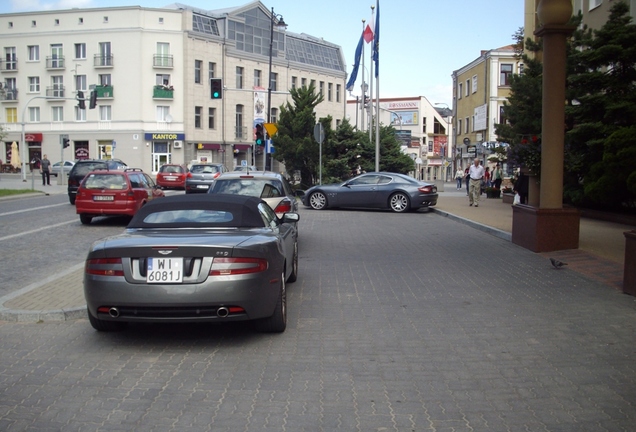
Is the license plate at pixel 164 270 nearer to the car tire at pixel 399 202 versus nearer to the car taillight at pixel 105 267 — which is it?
the car taillight at pixel 105 267

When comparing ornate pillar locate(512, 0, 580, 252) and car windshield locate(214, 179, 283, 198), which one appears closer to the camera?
ornate pillar locate(512, 0, 580, 252)

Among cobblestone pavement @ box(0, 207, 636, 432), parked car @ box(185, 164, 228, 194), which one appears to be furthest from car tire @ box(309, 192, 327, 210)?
cobblestone pavement @ box(0, 207, 636, 432)

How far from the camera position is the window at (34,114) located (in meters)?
64.2

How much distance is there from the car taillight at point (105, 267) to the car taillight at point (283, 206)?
6.57 metres

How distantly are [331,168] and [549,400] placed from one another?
28.7 m

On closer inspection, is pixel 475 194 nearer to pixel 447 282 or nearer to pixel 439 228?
pixel 439 228

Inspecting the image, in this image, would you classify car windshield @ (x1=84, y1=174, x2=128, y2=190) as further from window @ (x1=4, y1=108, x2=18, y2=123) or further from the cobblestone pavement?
window @ (x1=4, y1=108, x2=18, y2=123)

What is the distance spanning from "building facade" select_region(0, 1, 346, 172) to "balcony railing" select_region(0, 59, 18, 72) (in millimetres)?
97

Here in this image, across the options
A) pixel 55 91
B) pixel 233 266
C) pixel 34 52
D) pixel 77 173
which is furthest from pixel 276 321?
pixel 34 52

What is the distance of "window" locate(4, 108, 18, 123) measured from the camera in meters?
65.3

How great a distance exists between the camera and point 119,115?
6172 centimetres

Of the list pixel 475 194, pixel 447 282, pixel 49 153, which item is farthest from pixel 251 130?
pixel 447 282

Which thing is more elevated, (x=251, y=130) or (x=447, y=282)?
(x=251, y=130)

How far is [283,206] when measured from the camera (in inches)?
496
